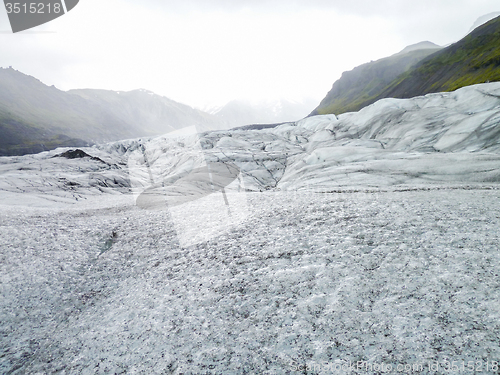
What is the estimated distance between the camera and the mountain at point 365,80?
15212cm

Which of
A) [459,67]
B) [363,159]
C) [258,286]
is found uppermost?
[459,67]

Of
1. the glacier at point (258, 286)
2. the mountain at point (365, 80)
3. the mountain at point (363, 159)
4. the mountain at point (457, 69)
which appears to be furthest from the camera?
the mountain at point (365, 80)

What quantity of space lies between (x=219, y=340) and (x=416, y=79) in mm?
142842

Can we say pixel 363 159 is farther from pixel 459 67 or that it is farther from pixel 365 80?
pixel 365 80

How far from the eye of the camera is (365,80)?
543ft

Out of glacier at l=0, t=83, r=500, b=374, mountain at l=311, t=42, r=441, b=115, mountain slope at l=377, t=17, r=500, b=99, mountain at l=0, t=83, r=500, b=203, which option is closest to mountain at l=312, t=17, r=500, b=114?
mountain slope at l=377, t=17, r=500, b=99

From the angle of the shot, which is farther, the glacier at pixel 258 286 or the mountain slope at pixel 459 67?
the mountain slope at pixel 459 67

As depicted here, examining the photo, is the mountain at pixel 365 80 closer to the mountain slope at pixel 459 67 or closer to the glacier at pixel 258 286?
the mountain slope at pixel 459 67

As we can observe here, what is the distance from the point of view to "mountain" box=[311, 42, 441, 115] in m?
152

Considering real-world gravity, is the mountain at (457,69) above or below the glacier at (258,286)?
above

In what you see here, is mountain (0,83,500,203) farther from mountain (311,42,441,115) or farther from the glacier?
mountain (311,42,441,115)

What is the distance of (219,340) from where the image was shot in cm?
522

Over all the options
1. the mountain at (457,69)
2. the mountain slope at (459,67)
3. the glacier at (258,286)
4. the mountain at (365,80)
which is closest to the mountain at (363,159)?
the glacier at (258,286)

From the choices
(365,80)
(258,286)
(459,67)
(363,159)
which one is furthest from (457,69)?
(258,286)
